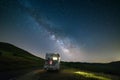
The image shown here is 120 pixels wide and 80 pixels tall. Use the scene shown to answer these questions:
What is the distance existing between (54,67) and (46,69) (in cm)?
256

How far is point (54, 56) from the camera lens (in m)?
46.1

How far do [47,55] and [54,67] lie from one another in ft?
11.2

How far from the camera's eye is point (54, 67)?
151 ft

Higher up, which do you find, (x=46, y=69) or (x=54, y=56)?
(x=54, y=56)

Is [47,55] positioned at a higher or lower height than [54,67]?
higher

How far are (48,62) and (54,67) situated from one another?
1891 millimetres

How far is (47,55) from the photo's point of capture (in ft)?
153

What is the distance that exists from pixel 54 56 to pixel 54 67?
264 centimetres

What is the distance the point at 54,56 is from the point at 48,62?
81.1 inches

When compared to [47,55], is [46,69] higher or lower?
lower

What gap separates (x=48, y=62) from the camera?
4619 centimetres
